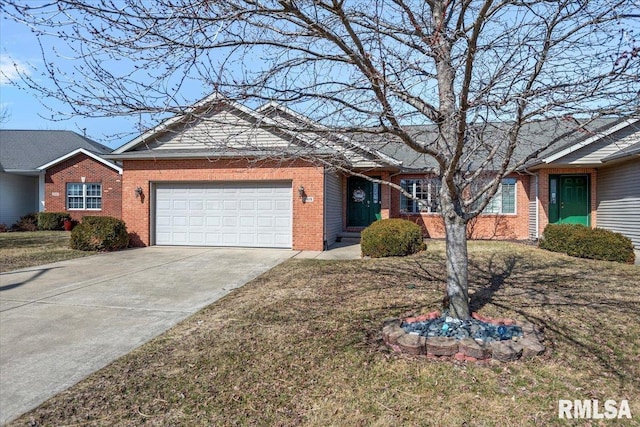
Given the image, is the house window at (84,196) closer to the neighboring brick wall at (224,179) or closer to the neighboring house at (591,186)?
the neighboring brick wall at (224,179)

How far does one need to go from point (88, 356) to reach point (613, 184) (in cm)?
1503

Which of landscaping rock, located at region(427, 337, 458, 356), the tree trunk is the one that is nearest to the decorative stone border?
landscaping rock, located at region(427, 337, 458, 356)

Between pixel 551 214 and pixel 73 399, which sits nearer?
pixel 73 399

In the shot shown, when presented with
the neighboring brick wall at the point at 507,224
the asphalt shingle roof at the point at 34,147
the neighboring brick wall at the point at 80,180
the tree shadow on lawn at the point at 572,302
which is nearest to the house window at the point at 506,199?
the neighboring brick wall at the point at 507,224

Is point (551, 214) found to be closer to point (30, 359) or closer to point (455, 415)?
point (455, 415)

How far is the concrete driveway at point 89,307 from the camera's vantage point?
3.83m

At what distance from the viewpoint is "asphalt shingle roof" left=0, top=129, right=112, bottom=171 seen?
71.5 ft

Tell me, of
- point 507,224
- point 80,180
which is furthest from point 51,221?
point 507,224

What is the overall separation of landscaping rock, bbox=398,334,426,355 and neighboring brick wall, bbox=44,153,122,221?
20174mm

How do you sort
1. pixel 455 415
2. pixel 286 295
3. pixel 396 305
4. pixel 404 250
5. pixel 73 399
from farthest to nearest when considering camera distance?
pixel 404 250 → pixel 286 295 → pixel 396 305 → pixel 73 399 → pixel 455 415

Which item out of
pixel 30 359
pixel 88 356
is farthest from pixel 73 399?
pixel 30 359

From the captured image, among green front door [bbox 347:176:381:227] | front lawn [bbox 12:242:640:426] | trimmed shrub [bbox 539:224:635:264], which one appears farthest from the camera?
green front door [bbox 347:176:381:227]

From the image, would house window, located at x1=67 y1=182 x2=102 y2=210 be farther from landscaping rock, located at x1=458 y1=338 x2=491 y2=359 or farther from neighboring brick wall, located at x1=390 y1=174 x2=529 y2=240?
landscaping rock, located at x1=458 y1=338 x2=491 y2=359

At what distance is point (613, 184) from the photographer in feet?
41.4
